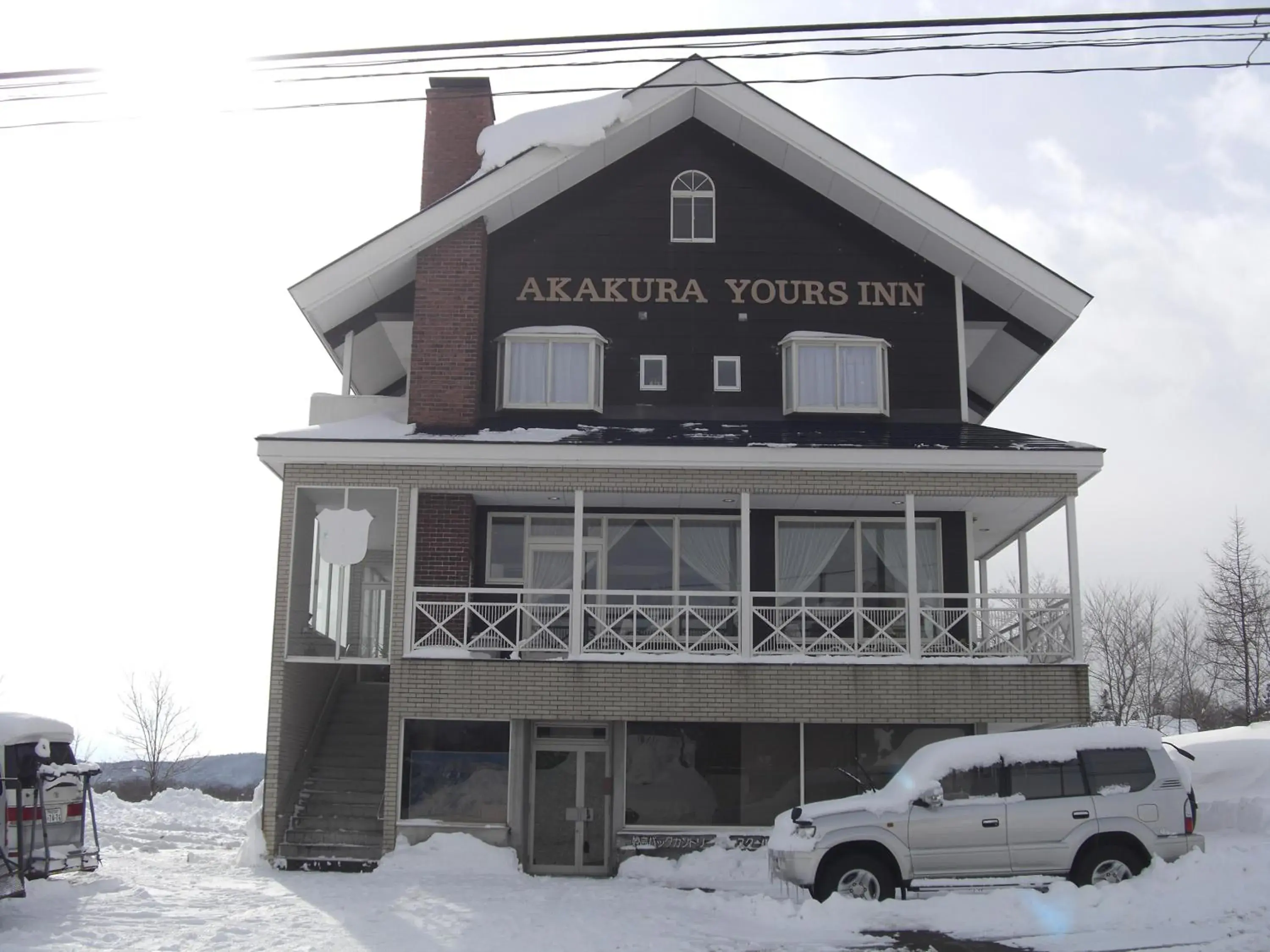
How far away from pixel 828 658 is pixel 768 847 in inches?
168

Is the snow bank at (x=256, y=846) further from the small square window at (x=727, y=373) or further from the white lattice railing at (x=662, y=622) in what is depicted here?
the small square window at (x=727, y=373)

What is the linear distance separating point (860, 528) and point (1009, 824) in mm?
7537

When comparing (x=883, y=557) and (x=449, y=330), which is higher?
(x=449, y=330)

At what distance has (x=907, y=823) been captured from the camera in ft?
44.4

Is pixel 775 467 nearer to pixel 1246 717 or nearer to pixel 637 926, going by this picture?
pixel 637 926

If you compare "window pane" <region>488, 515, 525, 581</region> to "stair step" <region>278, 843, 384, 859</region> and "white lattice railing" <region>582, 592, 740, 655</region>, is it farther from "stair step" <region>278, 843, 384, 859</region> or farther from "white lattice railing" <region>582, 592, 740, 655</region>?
"stair step" <region>278, 843, 384, 859</region>

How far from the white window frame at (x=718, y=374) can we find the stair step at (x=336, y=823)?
27.3 feet

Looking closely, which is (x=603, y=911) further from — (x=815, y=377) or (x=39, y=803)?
(x=815, y=377)

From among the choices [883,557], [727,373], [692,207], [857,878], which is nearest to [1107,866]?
Answer: [857,878]

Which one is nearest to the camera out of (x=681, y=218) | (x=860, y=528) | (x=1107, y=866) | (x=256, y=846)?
(x=1107, y=866)

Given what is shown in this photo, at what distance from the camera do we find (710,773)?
19219 millimetres

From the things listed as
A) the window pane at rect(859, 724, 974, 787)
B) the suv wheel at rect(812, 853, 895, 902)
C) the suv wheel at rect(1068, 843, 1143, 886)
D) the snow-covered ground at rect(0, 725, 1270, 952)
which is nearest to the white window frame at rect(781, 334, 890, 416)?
the window pane at rect(859, 724, 974, 787)

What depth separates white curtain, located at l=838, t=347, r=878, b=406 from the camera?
821 inches

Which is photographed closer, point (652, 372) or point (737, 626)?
point (737, 626)
